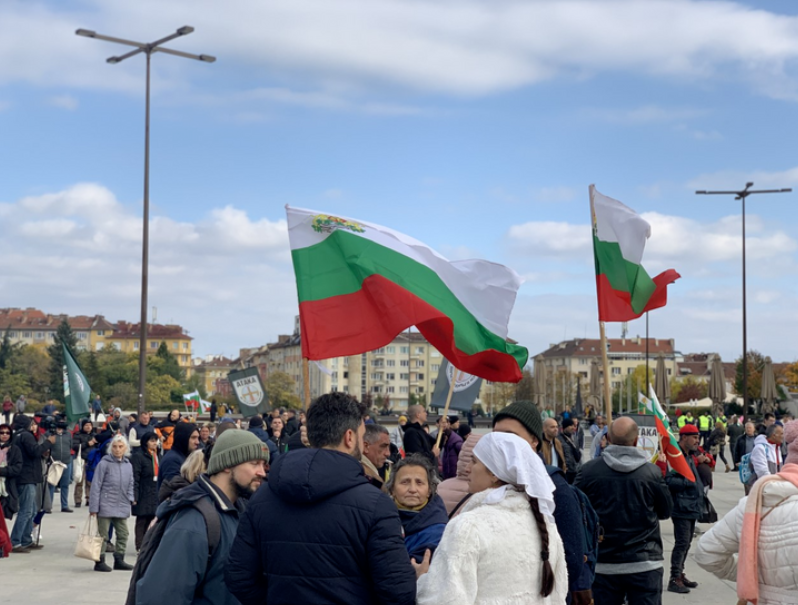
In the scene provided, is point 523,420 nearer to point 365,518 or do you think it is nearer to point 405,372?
point 365,518

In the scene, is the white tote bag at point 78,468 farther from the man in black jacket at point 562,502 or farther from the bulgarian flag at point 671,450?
the man in black jacket at point 562,502

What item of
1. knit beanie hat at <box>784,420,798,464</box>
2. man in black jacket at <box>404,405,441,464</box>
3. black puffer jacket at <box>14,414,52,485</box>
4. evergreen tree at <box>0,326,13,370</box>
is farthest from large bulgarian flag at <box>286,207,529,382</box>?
evergreen tree at <box>0,326,13,370</box>

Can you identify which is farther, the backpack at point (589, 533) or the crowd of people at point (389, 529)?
the backpack at point (589, 533)

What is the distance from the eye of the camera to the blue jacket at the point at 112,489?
40.9ft

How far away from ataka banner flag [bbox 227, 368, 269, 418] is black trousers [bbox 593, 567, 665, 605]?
16.8m

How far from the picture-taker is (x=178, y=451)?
10562 mm

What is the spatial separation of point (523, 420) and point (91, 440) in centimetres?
1705

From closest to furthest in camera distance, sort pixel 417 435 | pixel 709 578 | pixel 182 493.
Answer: pixel 182 493 → pixel 709 578 → pixel 417 435

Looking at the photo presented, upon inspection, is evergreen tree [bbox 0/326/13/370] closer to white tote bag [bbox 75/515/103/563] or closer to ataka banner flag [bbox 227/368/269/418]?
ataka banner flag [bbox 227/368/269/418]

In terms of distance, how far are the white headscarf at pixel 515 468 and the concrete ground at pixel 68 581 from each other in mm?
7364

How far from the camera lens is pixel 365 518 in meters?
3.88

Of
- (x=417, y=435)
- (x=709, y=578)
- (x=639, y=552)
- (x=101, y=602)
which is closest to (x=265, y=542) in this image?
(x=639, y=552)

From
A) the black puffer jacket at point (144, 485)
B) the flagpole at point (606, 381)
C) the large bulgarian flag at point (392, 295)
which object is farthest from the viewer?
the black puffer jacket at point (144, 485)

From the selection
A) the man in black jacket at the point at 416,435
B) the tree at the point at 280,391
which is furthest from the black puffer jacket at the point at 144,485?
the tree at the point at 280,391
